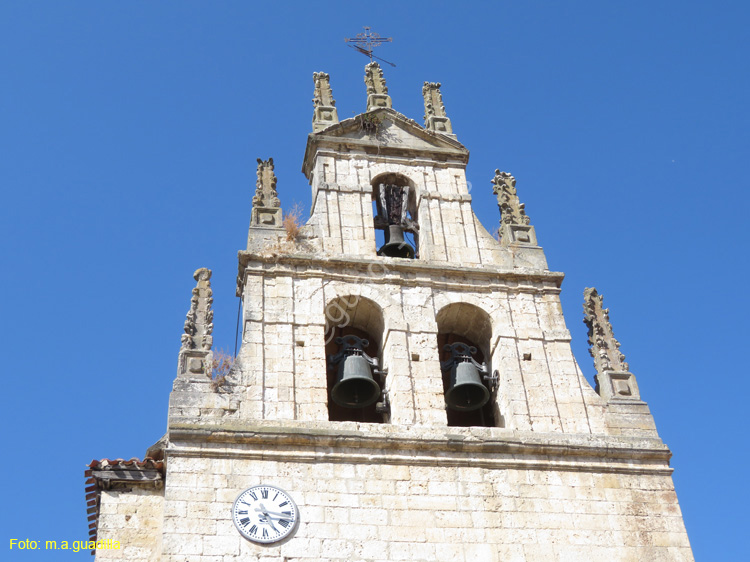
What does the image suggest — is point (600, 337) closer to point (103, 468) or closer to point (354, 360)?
point (354, 360)

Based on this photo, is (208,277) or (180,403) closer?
(180,403)

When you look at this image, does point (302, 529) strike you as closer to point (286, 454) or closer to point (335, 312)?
point (286, 454)

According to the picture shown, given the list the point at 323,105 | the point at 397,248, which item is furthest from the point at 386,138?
the point at 397,248

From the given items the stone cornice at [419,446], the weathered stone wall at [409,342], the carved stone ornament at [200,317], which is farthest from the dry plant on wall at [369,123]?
the stone cornice at [419,446]

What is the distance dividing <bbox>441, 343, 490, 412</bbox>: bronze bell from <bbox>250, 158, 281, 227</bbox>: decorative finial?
301 cm

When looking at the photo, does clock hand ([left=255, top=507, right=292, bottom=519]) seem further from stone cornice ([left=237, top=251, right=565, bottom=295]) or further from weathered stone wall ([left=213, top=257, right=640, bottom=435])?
stone cornice ([left=237, top=251, right=565, bottom=295])

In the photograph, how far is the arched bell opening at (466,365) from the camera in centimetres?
1577

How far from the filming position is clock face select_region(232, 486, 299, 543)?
13461 mm

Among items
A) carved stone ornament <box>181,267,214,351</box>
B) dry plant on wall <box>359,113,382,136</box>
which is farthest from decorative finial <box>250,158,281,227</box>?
dry plant on wall <box>359,113,382,136</box>

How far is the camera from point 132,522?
1411cm

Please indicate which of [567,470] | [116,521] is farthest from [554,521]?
[116,521]

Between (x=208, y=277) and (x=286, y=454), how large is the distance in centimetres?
290

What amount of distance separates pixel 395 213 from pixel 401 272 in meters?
1.68

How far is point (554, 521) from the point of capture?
14.2 meters
